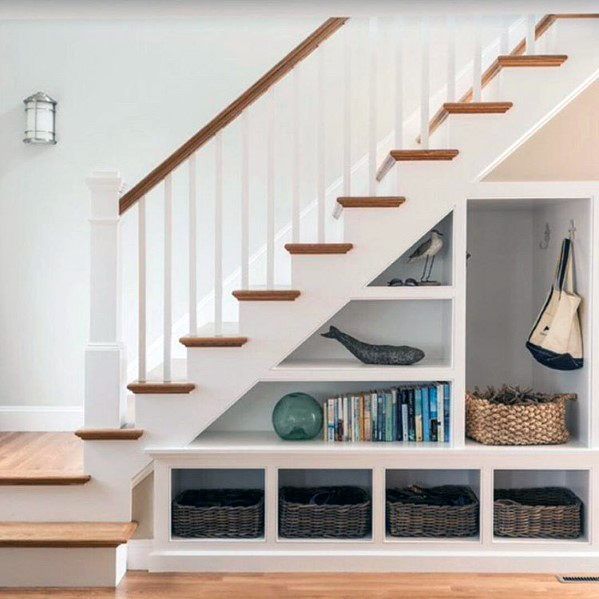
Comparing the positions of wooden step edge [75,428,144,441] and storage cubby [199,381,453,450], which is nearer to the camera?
wooden step edge [75,428,144,441]

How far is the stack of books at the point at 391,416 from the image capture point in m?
3.40

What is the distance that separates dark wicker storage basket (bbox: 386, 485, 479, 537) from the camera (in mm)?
3334

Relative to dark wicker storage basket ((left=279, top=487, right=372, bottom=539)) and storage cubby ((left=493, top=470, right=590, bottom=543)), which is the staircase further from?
storage cubby ((left=493, top=470, right=590, bottom=543))

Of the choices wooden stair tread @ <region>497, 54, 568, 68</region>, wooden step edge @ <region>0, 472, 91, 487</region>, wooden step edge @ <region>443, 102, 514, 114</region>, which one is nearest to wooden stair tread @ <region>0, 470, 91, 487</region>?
wooden step edge @ <region>0, 472, 91, 487</region>

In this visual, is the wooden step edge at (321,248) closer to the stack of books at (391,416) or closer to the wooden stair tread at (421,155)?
the wooden stair tread at (421,155)

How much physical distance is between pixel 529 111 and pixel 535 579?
1930 mm

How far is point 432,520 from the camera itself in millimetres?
3338

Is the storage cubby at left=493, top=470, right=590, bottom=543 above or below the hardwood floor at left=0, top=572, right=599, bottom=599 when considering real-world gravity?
above

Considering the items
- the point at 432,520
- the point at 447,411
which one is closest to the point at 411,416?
the point at 447,411

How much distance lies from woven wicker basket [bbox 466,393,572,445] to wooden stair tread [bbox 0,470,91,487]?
169 cm

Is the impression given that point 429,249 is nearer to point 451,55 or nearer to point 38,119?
point 451,55

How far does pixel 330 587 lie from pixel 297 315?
1.10 meters

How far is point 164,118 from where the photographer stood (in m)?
4.30

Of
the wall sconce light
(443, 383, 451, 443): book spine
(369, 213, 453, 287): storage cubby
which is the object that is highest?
the wall sconce light
